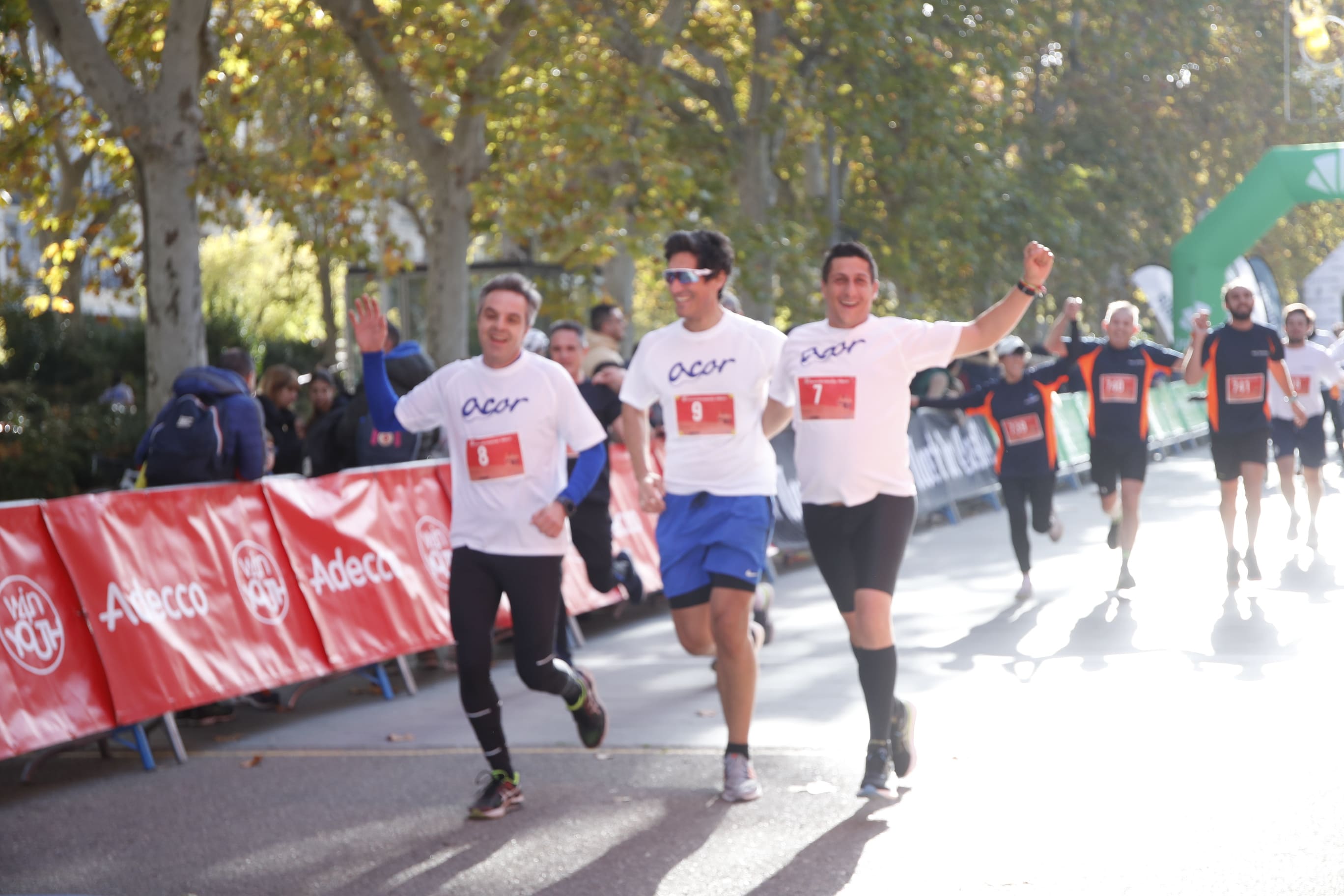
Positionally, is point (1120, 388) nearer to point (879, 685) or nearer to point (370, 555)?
point (370, 555)

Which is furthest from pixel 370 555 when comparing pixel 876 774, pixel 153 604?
pixel 876 774

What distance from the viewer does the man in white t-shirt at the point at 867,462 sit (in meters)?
6.17

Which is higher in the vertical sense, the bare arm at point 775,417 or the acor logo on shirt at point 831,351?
the acor logo on shirt at point 831,351

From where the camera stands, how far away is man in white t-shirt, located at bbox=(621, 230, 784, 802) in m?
6.27

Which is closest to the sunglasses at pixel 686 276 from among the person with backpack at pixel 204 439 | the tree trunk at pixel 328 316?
the person with backpack at pixel 204 439

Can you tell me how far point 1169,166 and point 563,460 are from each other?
1156 inches

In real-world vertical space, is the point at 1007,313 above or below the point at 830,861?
above

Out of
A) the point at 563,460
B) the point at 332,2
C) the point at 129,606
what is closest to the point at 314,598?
the point at 129,606

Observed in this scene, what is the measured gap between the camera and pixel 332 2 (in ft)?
49.1

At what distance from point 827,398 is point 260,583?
11.2ft

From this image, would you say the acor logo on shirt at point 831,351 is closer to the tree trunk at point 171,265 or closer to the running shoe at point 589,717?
the running shoe at point 589,717

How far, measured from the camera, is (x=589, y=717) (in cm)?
689

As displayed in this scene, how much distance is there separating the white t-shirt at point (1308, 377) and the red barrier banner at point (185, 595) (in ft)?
31.6

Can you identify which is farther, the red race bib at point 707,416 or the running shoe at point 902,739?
the red race bib at point 707,416
